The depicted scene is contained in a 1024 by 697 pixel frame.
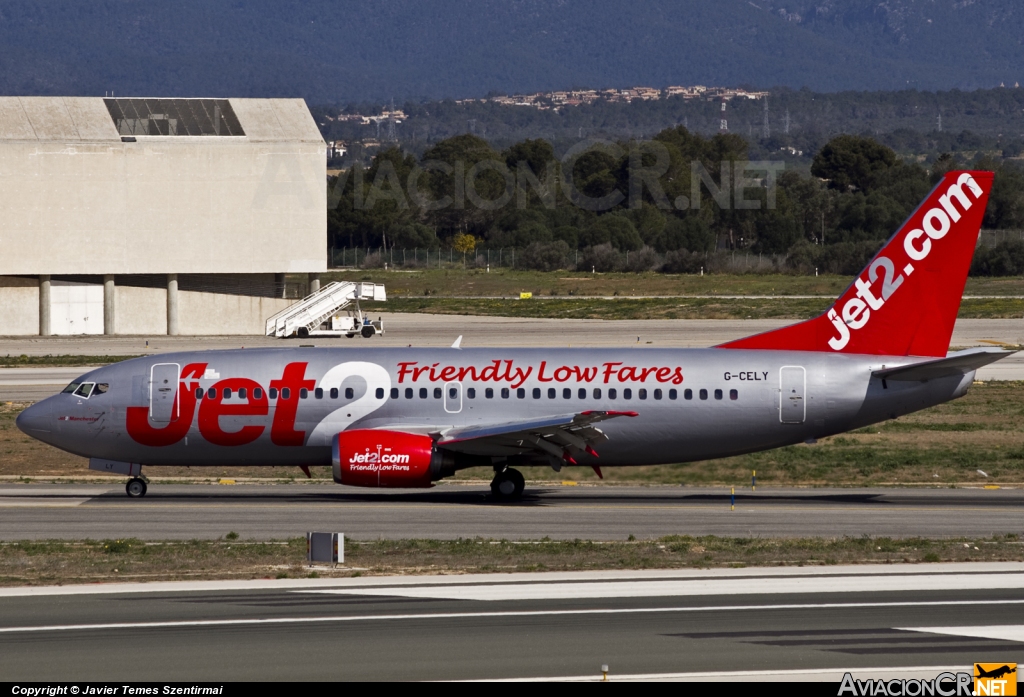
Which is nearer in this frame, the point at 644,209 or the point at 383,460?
the point at 383,460

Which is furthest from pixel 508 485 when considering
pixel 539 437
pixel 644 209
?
pixel 644 209

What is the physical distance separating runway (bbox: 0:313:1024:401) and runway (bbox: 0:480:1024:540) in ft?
107

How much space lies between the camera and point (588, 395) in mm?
35250

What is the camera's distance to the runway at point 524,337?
77.4 metres

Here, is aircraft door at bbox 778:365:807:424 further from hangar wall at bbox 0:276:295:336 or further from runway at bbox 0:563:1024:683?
hangar wall at bbox 0:276:295:336

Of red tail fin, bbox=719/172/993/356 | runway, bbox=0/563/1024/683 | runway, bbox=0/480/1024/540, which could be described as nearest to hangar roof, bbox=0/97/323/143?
runway, bbox=0/480/1024/540

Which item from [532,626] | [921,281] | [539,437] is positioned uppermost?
[921,281]

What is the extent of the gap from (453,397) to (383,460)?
2775 mm

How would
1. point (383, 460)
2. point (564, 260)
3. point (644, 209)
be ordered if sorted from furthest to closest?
point (644, 209) < point (564, 260) < point (383, 460)

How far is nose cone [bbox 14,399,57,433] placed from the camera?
35.3 m

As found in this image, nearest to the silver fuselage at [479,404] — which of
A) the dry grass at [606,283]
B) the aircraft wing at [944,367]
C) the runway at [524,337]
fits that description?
the aircraft wing at [944,367]

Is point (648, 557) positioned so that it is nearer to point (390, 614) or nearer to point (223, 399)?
point (390, 614)

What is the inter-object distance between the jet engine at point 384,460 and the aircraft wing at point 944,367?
38.7 ft

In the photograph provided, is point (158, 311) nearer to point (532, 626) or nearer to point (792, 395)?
point (792, 395)
